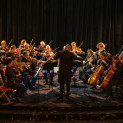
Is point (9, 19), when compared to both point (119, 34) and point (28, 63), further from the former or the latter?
point (119, 34)

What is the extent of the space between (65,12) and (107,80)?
6.54 m

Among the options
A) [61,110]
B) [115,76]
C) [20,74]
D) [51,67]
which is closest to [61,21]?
[51,67]

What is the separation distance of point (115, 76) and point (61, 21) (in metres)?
6.28

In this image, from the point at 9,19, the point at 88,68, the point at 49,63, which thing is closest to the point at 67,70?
the point at 49,63

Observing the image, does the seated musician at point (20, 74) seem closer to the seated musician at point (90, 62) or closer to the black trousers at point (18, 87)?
the black trousers at point (18, 87)

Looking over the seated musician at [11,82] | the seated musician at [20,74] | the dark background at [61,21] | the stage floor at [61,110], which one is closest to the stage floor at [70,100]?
the stage floor at [61,110]

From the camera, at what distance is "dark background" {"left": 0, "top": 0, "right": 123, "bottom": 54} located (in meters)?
10.4

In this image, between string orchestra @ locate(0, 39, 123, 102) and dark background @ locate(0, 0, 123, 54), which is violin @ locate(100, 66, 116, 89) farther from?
dark background @ locate(0, 0, 123, 54)

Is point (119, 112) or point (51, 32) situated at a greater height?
point (51, 32)

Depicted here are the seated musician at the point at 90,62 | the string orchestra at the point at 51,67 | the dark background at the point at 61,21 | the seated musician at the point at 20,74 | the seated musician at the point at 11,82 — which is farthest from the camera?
the dark background at the point at 61,21

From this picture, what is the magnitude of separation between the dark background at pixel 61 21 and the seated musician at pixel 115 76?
18.6 feet

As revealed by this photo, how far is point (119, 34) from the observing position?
10.9 meters

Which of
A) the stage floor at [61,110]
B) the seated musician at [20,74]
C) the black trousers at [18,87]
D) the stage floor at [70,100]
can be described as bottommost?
the stage floor at [61,110]

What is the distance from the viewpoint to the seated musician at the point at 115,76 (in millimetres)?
5055
